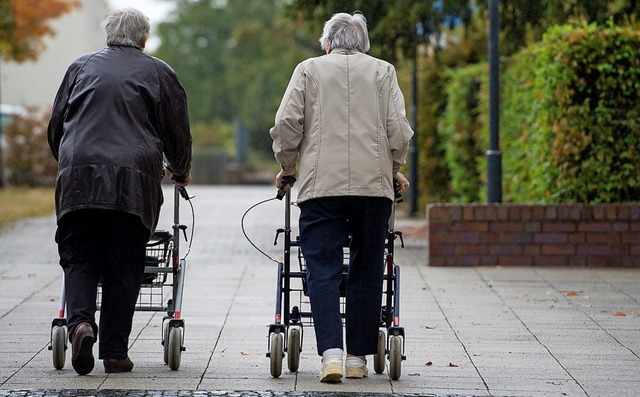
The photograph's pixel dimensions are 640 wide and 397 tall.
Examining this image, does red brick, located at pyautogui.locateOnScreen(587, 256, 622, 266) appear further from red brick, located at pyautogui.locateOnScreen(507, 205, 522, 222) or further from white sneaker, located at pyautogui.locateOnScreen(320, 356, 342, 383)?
white sneaker, located at pyautogui.locateOnScreen(320, 356, 342, 383)

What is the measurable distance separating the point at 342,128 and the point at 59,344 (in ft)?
5.62

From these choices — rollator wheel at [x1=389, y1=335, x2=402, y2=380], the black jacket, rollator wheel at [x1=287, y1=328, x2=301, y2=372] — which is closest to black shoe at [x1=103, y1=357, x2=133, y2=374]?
the black jacket

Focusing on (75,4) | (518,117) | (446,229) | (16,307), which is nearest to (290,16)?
(518,117)

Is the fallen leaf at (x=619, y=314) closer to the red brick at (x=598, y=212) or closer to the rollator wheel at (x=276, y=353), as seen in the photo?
the red brick at (x=598, y=212)

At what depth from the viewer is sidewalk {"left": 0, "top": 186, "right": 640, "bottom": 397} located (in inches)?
231

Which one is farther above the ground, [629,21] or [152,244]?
[629,21]

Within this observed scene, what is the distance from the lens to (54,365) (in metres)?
6.18

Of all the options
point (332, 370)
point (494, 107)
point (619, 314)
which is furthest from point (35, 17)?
point (332, 370)

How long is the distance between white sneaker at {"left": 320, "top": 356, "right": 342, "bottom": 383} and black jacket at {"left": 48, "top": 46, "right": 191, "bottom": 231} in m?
1.07

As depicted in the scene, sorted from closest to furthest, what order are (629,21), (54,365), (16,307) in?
(54,365) < (16,307) < (629,21)

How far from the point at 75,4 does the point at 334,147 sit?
2824cm

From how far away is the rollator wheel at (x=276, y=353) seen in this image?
19.4 feet

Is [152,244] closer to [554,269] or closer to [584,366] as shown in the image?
[584,366]

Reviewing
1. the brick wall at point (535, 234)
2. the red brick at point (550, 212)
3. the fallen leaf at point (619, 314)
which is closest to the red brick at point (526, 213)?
the brick wall at point (535, 234)
